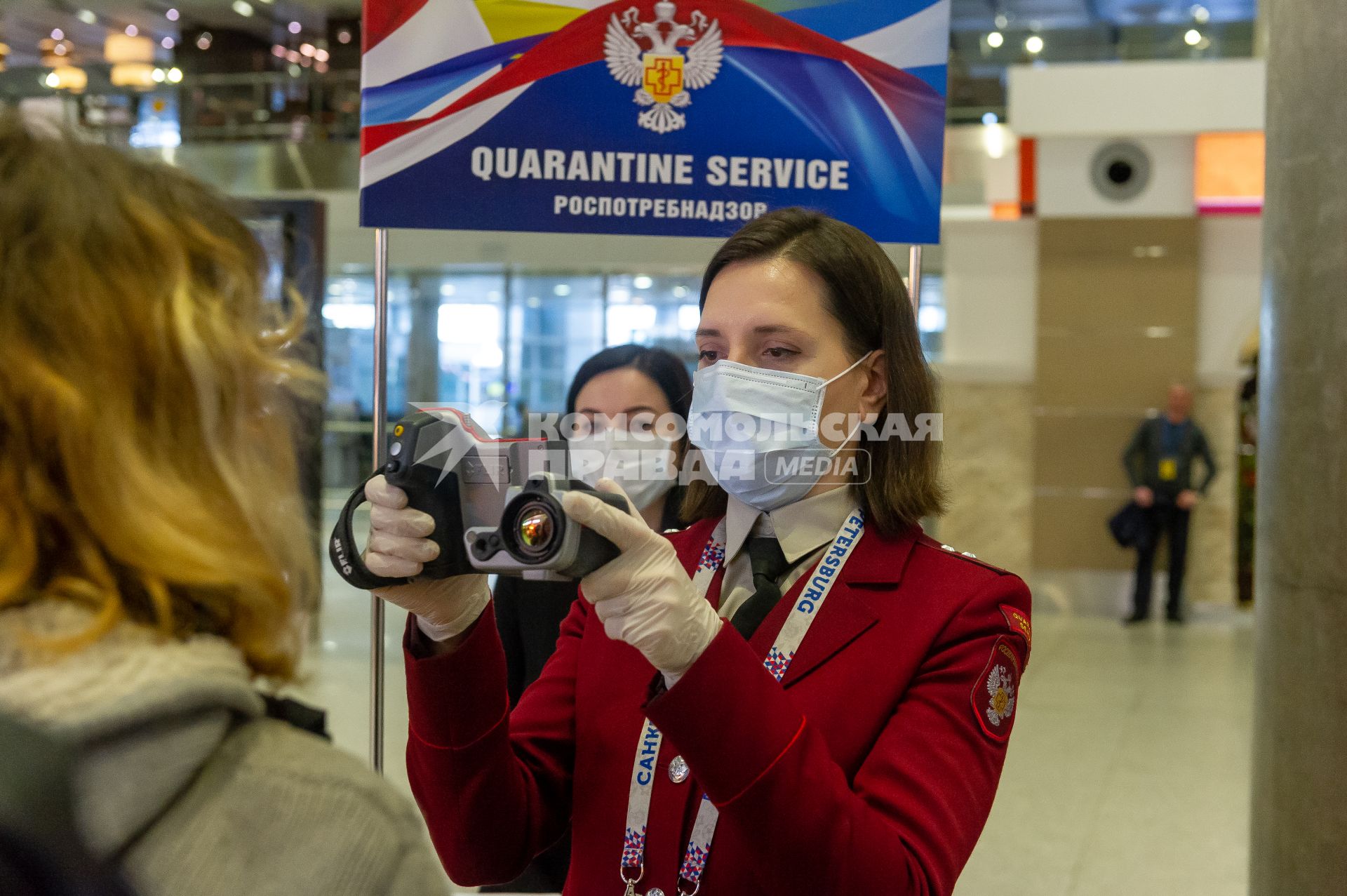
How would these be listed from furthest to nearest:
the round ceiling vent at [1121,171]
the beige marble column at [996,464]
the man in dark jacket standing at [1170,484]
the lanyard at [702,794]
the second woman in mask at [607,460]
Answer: the beige marble column at [996,464]
the round ceiling vent at [1121,171]
the man in dark jacket standing at [1170,484]
the second woman in mask at [607,460]
the lanyard at [702,794]

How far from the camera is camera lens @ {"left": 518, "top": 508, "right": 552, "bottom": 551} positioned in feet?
3.69

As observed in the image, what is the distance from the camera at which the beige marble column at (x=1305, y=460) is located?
231 centimetres

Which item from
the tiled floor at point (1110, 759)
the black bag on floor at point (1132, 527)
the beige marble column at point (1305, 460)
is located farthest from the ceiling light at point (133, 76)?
the beige marble column at point (1305, 460)

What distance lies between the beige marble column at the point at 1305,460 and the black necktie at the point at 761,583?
1383 millimetres

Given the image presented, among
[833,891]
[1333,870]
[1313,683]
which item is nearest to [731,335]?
[833,891]

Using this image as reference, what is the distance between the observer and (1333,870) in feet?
7.64

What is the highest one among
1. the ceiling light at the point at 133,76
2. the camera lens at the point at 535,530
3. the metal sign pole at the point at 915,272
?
the ceiling light at the point at 133,76

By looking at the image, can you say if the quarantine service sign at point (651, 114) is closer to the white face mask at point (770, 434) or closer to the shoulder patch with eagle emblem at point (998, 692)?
the white face mask at point (770, 434)

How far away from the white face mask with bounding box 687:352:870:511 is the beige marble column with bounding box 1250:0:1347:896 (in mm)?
1233

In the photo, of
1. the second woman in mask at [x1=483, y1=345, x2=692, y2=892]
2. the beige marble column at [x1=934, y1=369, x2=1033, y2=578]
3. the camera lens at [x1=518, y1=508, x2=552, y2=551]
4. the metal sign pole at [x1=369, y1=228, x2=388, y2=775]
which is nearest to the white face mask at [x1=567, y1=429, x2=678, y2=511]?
the second woman in mask at [x1=483, y1=345, x2=692, y2=892]

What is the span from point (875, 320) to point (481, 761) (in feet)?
2.61

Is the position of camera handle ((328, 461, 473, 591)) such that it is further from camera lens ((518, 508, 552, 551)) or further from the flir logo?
camera lens ((518, 508, 552, 551))

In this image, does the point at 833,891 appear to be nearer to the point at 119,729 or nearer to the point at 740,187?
the point at 119,729

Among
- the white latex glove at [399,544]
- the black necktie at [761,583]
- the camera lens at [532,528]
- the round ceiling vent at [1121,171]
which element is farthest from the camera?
the round ceiling vent at [1121,171]
